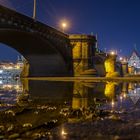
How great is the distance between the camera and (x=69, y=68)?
6775 cm

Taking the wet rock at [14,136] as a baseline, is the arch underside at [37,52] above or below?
above

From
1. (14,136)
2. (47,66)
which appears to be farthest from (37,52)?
(14,136)

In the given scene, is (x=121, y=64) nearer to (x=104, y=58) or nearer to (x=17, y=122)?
(x=104, y=58)

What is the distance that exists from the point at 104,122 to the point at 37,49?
148 feet

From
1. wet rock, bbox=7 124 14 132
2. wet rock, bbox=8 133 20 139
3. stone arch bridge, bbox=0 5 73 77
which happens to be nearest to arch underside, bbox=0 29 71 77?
stone arch bridge, bbox=0 5 73 77

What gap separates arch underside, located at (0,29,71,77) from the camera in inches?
1911

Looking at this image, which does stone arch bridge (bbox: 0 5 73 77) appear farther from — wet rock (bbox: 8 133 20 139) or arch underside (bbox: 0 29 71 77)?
wet rock (bbox: 8 133 20 139)

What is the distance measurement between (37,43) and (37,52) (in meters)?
7.36

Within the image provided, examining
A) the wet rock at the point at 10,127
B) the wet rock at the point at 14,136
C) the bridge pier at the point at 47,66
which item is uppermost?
the bridge pier at the point at 47,66

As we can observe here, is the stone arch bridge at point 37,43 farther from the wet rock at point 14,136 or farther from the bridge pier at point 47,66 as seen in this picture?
the wet rock at point 14,136

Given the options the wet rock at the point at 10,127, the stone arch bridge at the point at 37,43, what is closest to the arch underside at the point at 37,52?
the stone arch bridge at the point at 37,43

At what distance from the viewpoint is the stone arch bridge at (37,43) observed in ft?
140

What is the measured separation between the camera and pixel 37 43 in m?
55.0

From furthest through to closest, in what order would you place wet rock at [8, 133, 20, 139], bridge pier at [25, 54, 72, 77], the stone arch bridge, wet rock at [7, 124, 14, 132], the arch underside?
bridge pier at [25, 54, 72, 77] < the arch underside < the stone arch bridge < wet rock at [7, 124, 14, 132] < wet rock at [8, 133, 20, 139]
